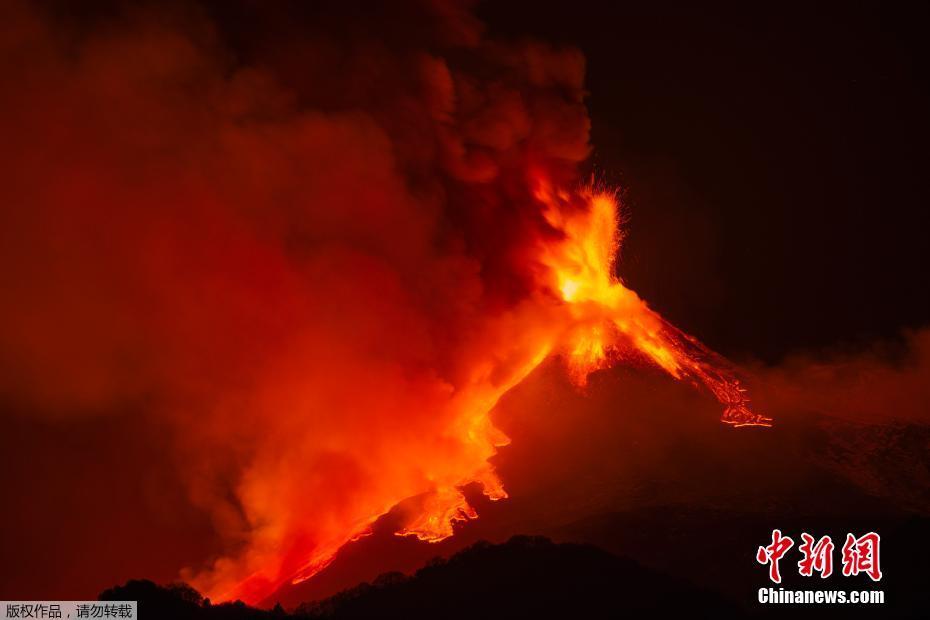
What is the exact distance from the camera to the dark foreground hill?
13539 millimetres

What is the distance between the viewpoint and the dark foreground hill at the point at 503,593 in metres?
13.5

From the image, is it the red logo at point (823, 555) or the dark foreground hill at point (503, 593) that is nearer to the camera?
the dark foreground hill at point (503, 593)

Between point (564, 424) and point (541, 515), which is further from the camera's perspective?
point (564, 424)

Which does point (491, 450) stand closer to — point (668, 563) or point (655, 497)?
point (655, 497)

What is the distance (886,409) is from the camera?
107ft

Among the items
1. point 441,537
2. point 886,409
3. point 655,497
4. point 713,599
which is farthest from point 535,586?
point 886,409

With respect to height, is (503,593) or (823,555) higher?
(823,555)

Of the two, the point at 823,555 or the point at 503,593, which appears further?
the point at 823,555

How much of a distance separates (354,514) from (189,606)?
38.2 feet

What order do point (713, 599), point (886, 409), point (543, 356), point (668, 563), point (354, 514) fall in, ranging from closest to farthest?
point (713, 599) < point (668, 563) < point (354, 514) < point (543, 356) < point (886, 409)

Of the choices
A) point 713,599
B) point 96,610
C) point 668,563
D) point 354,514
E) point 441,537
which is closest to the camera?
point 96,610

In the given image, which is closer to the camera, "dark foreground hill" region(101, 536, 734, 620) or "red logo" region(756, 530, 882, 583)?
"dark foreground hill" region(101, 536, 734, 620)

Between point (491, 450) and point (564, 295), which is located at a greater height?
point (564, 295)

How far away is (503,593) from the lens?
47.5ft
